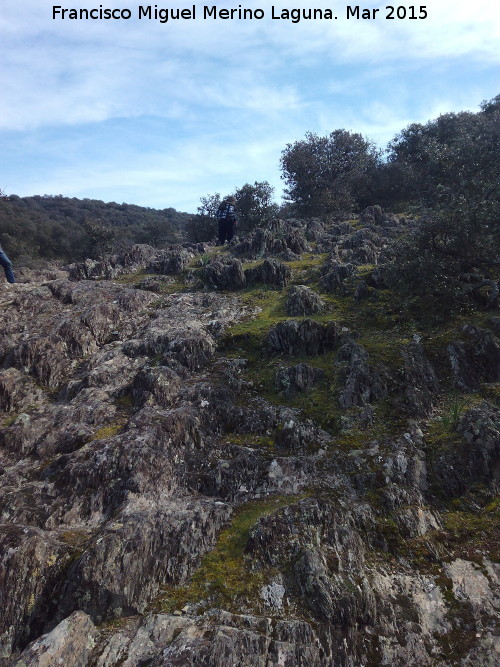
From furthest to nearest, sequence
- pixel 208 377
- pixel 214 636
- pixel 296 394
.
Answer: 1. pixel 208 377
2. pixel 296 394
3. pixel 214 636

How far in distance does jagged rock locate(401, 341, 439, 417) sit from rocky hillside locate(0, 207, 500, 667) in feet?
0.22

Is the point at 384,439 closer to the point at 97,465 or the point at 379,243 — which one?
the point at 97,465

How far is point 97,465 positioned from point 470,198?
716 inches

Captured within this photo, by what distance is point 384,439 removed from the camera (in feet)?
36.9

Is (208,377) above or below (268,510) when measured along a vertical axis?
above

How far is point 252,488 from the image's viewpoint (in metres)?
10.5

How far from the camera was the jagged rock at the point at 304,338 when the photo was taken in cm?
1581

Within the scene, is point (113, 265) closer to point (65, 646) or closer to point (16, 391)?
point (16, 391)

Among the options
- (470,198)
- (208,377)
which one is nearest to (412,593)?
(208,377)

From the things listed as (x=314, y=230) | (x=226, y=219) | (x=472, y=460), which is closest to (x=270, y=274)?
(x=314, y=230)

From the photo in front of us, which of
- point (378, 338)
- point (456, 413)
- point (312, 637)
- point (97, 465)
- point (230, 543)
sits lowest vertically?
point (312, 637)

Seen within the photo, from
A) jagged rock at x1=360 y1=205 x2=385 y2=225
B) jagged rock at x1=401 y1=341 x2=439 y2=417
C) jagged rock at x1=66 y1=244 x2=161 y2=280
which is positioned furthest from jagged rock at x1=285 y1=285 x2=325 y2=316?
jagged rock at x1=360 y1=205 x2=385 y2=225

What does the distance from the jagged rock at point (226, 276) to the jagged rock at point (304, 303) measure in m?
4.70

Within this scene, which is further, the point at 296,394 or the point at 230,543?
the point at 296,394
